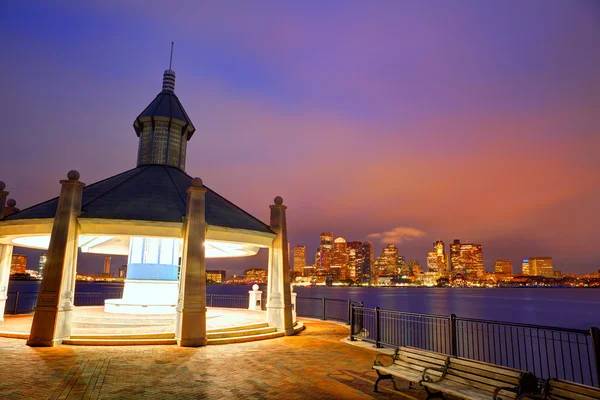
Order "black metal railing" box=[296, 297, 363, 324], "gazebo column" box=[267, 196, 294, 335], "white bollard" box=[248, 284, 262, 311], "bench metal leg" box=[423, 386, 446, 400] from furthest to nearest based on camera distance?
1. "white bollard" box=[248, 284, 262, 311]
2. "black metal railing" box=[296, 297, 363, 324]
3. "gazebo column" box=[267, 196, 294, 335]
4. "bench metal leg" box=[423, 386, 446, 400]

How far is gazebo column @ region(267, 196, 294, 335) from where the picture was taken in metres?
16.4

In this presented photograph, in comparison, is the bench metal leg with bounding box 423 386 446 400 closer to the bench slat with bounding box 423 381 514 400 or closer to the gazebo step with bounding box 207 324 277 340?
the bench slat with bounding box 423 381 514 400

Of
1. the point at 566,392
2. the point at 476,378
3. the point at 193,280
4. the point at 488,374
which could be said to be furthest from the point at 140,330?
the point at 566,392

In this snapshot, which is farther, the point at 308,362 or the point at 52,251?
the point at 52,251

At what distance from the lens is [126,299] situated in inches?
755

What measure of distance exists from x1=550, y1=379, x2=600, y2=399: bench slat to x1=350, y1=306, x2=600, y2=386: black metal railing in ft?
3.30

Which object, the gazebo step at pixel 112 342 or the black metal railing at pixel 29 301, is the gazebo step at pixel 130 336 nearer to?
the gazebo step at pixel 112 342

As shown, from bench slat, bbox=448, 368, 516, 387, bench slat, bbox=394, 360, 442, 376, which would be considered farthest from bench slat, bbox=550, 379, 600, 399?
bench slat, bbox=394, 360, 442, 376

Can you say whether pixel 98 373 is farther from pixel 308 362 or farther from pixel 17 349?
pixel 308 362

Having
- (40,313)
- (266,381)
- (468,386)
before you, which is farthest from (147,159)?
(468,386)

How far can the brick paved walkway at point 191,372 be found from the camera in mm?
8055

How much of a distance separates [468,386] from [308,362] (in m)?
4.87

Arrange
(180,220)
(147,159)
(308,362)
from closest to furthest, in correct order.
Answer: (308,362) → (180,220) → (147,159)

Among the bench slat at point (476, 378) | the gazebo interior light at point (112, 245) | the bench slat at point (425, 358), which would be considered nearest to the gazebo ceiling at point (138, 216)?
the gazebo interior light at point (112, 245)
